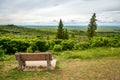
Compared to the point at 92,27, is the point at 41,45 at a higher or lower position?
lower

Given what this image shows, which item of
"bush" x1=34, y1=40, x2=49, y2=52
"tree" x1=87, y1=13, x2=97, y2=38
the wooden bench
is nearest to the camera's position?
the wooden bench

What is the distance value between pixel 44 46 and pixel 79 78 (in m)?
18.5

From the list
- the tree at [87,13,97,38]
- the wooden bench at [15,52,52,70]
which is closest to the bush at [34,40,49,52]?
the wooden bench at [15,52,52,70]

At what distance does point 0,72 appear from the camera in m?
9.17

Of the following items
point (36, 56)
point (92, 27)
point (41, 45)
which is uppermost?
point (92, 27)

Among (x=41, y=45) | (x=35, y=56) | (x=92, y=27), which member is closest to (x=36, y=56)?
(x=35, y=56)

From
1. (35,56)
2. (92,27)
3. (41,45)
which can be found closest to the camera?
(35,56)

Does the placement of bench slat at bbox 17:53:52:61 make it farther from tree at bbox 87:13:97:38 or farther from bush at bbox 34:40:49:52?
tree at bbox 87:13:97:38

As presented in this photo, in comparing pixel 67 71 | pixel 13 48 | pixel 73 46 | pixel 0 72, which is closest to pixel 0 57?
pixel 0 72

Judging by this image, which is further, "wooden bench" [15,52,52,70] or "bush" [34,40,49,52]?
"bush" [34,40,49,52]

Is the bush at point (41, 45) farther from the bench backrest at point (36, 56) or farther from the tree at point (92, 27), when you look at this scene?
the tree at point (92, 27)

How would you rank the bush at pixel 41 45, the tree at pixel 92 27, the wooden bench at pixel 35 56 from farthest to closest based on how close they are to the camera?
the tree at pixel 92 27 < the bush at pixel 41 45 < the wooden bench at pixel 35 56

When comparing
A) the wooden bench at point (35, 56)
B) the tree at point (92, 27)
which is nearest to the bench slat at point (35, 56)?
the wooden bench at point (35, 56)

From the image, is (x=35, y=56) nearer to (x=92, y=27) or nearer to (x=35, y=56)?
(x=35, y=56)
